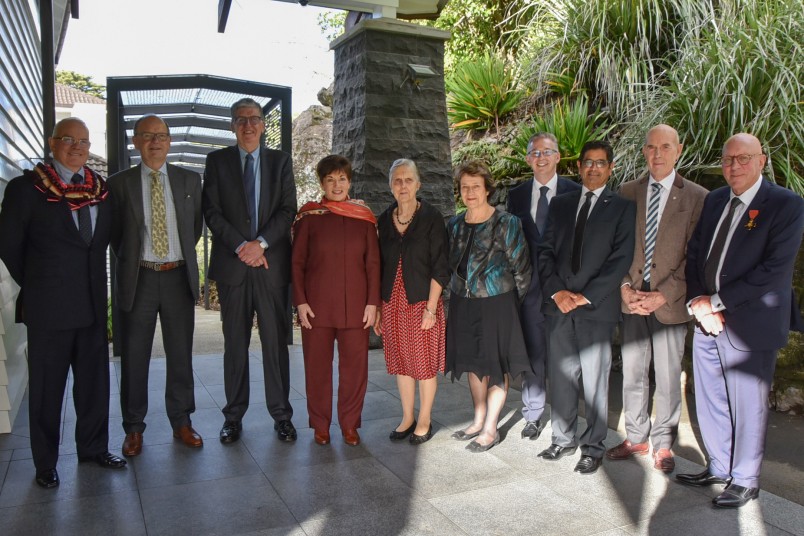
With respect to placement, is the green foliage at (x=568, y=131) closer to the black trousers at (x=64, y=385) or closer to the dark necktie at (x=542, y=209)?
the dark necktie at (x=542, y=209)

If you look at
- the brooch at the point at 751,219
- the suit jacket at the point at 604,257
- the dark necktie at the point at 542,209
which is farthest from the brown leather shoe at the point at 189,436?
the brooch at the point at 751,219

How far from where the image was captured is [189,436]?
11.6ft

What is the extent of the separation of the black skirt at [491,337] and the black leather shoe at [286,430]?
1.03 m

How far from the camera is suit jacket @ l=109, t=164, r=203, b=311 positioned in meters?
3.36

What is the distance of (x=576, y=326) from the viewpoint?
3320 millimetres

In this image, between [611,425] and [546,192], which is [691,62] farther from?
[611,425]

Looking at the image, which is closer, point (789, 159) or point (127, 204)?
point (127, 204)

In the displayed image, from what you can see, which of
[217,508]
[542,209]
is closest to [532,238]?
[542,209]

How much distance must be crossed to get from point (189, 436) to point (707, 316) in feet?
8.93

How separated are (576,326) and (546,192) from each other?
869 mm

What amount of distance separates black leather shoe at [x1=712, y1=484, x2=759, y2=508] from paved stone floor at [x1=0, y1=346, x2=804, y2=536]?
4 centimetres

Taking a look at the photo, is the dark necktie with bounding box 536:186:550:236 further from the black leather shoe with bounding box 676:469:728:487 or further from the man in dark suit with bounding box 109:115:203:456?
the man in dark suit with bounding box 109:115:203:456

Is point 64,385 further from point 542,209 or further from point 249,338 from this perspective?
point 542,209

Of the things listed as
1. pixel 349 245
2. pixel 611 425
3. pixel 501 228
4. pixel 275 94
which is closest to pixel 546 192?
pixel 501 228
